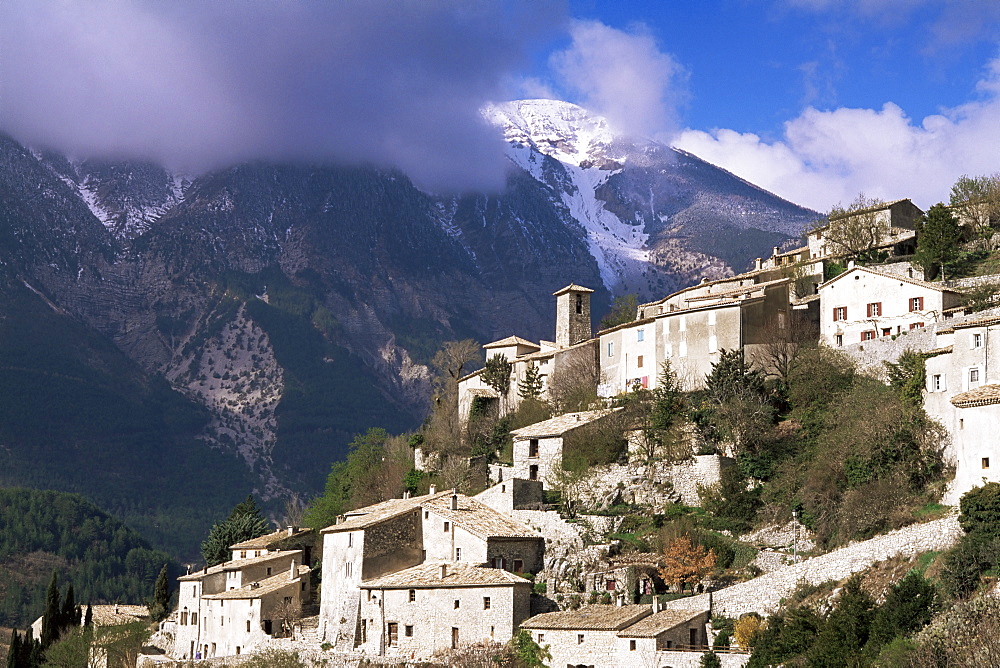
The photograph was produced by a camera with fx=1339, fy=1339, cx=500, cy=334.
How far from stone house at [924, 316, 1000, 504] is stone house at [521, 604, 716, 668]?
10.8 m

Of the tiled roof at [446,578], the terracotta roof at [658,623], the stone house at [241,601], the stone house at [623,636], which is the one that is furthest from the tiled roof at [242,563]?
the terracotta roof at [658,623]

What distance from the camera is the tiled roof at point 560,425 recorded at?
66062mm

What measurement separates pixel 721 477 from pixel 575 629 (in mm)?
12178

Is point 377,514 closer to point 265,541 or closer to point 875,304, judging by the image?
point 265,541

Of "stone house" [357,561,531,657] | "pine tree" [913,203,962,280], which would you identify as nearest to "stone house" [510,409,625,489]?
"stone house" [357,561,531,657]

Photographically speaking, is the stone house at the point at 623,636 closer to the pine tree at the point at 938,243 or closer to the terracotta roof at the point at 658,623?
the terracotta roof at the point at 658,623

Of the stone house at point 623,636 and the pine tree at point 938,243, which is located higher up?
the pine tree at point 938,243

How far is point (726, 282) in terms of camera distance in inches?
3147

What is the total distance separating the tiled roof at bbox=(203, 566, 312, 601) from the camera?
66.1 m

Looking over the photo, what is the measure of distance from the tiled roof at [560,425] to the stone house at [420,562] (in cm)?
526

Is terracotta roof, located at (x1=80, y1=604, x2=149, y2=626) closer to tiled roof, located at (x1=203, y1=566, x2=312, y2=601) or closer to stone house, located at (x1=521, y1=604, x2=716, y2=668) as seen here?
tiled roof, located at (x1=203, y1=566, x2=312, y2=601)

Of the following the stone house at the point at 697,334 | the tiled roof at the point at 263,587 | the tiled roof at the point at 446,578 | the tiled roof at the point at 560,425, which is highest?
the stone house at the point at 697,334

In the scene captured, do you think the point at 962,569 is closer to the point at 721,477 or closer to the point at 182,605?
the point at 721,477

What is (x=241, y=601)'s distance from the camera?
66500 mm
